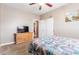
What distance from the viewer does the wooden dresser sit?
6.16 ft

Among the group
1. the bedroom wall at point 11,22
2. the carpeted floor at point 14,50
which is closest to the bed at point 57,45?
the carpeted floor at point 14,50

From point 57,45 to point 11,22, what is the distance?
0.95 m

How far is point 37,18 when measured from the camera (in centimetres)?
185

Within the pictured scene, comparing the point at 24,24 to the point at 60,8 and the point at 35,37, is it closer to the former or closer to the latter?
the point at 35,37

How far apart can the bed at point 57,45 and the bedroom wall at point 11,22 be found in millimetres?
315

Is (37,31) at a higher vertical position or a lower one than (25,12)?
lower

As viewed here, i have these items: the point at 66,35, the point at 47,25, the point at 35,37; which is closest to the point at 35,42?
the point at 35,37

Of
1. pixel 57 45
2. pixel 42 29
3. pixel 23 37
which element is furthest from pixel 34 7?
pixel 57 45

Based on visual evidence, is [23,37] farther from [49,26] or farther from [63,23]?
[63,23]

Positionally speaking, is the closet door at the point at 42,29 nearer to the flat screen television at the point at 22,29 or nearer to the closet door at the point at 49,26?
the closet door at the point at 49,26

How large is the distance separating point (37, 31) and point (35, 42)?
212 millimetres

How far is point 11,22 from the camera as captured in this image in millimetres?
1857

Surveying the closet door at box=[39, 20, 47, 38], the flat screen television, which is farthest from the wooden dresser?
the closet door at box=[39, 20, 47, 38]

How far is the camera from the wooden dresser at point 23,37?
1877mm
